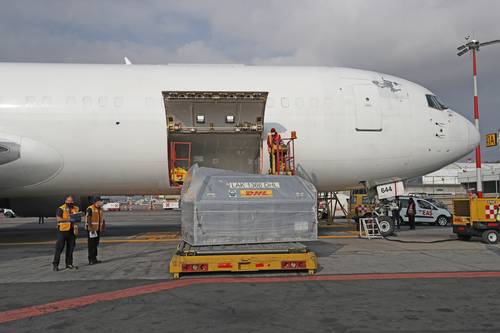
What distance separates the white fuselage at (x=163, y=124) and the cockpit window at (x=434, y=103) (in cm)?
19

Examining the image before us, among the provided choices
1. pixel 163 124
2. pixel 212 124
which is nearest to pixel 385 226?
pixel 212 124

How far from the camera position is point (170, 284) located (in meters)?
7.92

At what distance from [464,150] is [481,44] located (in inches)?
511

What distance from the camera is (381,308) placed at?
618cm

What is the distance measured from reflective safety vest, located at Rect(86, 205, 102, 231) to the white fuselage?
2.66 metres

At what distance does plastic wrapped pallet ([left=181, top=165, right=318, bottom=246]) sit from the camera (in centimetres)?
884

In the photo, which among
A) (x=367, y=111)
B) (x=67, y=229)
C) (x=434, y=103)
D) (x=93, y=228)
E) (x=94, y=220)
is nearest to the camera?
(x=67, y=229)

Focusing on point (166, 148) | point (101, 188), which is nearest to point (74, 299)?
point (166, 148)

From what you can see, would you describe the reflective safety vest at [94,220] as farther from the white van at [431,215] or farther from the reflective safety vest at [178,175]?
the white van at [431,215]

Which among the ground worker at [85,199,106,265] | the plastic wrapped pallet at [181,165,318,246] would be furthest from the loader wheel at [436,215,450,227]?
the ground worker at [85,199,106,265]

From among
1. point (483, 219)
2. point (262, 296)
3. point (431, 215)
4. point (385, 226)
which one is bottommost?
point (262, 296)

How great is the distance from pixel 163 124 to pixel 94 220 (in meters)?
3.70

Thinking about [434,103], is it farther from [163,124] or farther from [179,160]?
[163,124]

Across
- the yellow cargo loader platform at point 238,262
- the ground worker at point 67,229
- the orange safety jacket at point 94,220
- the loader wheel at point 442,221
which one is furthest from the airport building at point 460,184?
the ground worker at point 67,229
